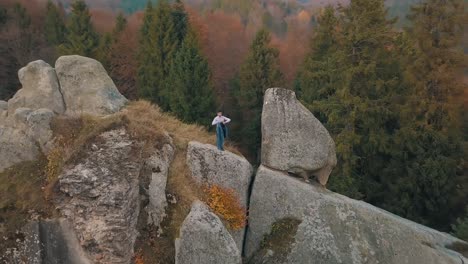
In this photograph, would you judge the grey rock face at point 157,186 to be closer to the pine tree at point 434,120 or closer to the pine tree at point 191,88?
the pine tree at point 434,120

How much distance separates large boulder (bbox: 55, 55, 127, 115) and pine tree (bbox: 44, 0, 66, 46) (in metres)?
30.8

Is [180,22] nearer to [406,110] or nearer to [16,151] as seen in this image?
[406,110]

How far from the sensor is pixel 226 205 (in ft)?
57.5

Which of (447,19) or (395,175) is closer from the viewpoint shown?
(447,19)

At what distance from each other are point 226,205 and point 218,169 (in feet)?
4.89

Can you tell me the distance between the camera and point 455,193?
97.0 feet

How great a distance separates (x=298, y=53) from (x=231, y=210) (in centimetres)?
4162

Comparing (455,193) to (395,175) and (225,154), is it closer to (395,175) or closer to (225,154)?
(395,175)

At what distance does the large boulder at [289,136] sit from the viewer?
18859 mm

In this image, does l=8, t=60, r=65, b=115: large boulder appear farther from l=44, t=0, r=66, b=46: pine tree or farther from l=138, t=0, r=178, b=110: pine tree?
l=44, t=0, r=66, b=46: pine tree

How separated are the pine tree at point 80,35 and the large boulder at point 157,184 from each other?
28992 mm

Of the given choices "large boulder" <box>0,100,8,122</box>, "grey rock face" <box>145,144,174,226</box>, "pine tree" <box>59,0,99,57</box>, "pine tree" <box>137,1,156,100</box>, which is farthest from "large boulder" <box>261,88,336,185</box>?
"pine tree" <box>59,0,99,57</box>

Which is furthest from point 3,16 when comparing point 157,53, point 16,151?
point 16,151

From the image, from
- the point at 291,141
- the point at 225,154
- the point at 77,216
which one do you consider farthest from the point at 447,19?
the point at 77,216
